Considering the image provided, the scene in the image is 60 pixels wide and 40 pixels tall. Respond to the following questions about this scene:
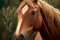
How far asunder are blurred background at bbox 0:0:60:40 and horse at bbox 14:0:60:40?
4.22ft

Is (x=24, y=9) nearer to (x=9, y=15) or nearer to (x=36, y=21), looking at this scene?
(x=36, y=21)

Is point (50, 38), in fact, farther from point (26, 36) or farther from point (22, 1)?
point (22, 1)

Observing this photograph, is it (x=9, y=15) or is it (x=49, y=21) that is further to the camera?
(x=9, y=15)

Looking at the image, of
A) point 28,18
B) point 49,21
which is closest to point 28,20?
point 28,18

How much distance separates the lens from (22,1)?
1456mm

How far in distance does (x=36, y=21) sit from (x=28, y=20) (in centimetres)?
7

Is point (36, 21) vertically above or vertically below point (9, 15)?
below

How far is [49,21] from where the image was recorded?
1477 millimetres

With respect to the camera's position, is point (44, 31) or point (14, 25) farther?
point (14, 25)

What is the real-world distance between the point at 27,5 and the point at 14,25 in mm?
1407

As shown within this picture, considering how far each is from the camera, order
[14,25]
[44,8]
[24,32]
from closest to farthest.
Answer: [24,32]
[44,8]
[14,25]

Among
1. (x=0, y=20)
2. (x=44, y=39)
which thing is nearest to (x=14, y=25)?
(x=0, y=20)

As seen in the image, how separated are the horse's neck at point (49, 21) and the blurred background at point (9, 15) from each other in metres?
1.28

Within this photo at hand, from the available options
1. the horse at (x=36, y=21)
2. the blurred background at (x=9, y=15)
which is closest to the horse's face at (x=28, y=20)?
the horse at (x=36, y=21)
